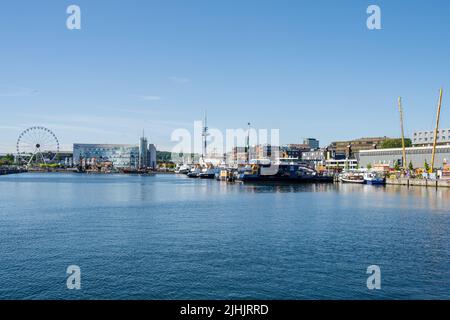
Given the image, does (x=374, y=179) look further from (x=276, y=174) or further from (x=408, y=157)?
(x=408, y=157)

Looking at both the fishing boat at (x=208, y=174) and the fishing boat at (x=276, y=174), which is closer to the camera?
the fishing boat at (x=276, y=174)

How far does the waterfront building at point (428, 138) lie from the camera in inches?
6398

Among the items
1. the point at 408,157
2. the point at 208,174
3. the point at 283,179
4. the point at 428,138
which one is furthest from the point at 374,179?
the point at 208,174

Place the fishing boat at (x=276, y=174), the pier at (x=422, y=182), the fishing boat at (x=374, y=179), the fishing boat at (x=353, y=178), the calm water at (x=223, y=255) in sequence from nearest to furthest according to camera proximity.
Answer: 1. the calm water at (x=223, y=255)
2. the pier at (x=422, y=182)
3. the fishing boat at (x=374, y=179)
4. the fishing boat at (x=353, y=178)
5. the fishing boat at (x=276, y=174)

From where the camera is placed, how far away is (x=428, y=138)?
167875 mm

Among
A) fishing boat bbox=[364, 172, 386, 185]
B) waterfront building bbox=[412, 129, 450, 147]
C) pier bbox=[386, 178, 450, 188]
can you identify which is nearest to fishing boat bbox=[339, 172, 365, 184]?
fishing boat bbox=[364, 172, 386, 185]

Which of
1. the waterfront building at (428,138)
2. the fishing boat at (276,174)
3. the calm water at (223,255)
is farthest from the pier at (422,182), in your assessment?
the waterfront building at (428,138)

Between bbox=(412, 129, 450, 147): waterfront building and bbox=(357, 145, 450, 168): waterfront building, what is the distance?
74.0ft

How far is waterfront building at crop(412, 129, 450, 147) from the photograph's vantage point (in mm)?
162500

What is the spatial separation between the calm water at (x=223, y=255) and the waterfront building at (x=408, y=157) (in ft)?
313

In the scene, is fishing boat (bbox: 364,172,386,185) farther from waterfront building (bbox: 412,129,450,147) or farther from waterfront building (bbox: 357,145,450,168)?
waterfront building (bbox: 412,129,450,147)

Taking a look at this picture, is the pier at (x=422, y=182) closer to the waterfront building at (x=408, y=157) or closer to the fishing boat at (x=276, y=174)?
the waterfront building at (x=408, y=157)
